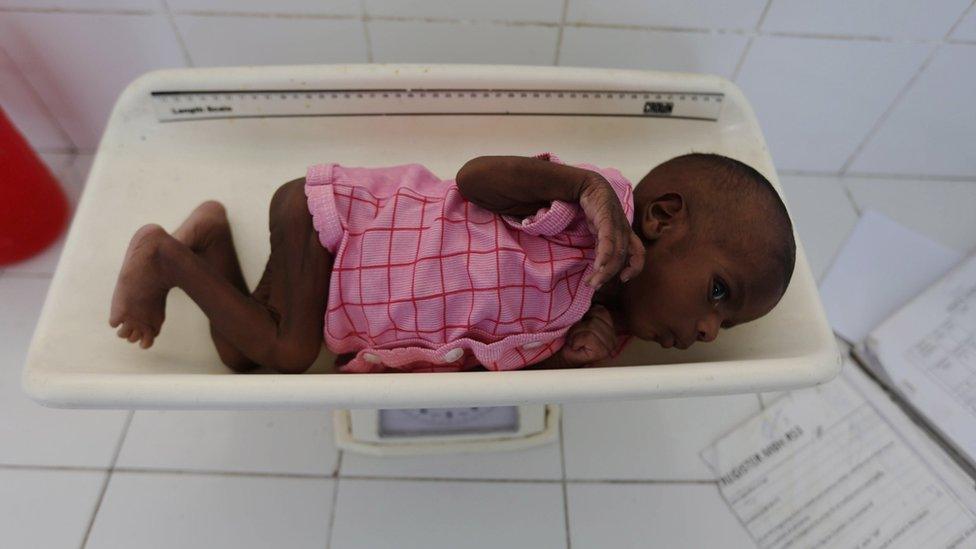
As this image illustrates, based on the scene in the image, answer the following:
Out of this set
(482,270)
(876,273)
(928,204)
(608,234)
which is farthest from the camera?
(928,204)

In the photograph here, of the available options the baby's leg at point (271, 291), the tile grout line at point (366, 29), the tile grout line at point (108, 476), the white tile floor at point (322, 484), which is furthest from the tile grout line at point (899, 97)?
the tile grout line at point (108, 476)

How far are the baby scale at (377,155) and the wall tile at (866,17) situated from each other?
185mm

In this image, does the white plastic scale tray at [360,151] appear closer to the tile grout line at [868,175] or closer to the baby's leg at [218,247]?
the baby's leg at [218,247]

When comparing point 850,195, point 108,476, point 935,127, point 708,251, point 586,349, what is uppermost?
point 935,127

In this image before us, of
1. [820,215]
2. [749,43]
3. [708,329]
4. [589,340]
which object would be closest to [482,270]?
[589,340]

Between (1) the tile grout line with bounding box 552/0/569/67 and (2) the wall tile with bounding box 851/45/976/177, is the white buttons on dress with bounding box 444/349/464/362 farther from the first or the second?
(2) the wall tile with bounding box 851/45/976/177

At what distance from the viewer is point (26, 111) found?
1.13 m

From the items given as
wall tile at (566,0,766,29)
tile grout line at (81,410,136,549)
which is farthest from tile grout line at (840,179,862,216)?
tile grout line at (81,410,136,549)

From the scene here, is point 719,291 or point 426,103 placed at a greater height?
point 426,103

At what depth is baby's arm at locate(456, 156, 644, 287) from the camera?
60 cm

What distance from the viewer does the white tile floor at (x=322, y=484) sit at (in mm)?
910

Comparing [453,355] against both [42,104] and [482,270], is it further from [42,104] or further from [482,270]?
[42,104]

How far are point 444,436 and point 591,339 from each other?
1.07ft

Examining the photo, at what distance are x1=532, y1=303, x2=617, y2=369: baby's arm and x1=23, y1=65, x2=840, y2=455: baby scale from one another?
104mm
